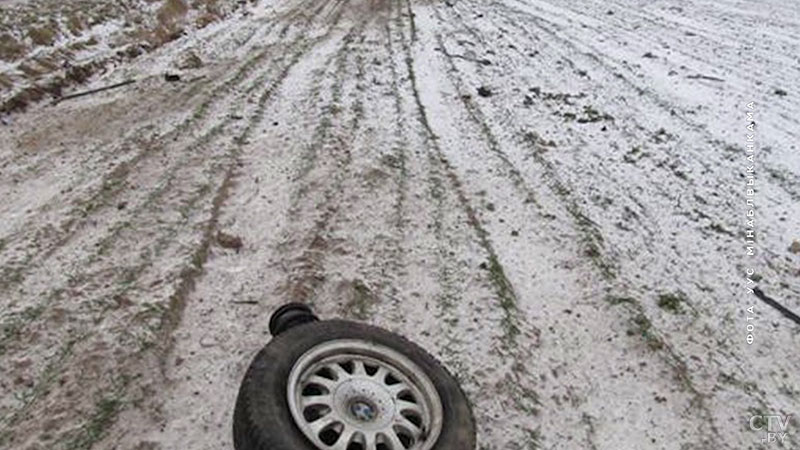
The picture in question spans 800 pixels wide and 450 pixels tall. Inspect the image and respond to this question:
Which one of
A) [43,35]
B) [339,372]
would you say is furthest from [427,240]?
[43,35]

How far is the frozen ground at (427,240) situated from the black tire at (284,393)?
18.2 inches

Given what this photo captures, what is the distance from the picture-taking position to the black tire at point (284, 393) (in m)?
3.26

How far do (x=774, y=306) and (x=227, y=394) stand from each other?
3.95 meters

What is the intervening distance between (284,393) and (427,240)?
2.63 metres

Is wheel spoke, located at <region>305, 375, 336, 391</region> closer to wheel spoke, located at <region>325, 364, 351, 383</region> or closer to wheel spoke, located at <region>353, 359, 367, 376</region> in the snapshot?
wheel spoke, located at <region>325, 364, 351, 383</region>

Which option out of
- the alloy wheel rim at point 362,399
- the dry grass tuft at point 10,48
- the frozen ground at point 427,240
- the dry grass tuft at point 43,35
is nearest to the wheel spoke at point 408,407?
the alloy wheel rim at point 362,399

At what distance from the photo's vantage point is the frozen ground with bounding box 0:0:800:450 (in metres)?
4.27

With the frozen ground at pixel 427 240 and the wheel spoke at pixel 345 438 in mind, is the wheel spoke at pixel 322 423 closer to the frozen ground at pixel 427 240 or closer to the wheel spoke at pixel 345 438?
the wheel spoke at pixel 345 438

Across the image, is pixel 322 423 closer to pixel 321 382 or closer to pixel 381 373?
pixel 321 382

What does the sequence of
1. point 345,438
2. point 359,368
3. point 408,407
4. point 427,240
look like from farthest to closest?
point 427,240
point 359,368
point 408,407
point 345,438

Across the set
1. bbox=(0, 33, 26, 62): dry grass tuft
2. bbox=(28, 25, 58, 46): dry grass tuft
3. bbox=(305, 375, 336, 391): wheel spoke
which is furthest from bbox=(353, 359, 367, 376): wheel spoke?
bbox=(28, 25, 58, 46): dry grass tuft

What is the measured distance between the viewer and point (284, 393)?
3.47 metres

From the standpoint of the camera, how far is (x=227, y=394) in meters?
4.19

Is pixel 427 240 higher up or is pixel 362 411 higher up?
pixel 362 411
